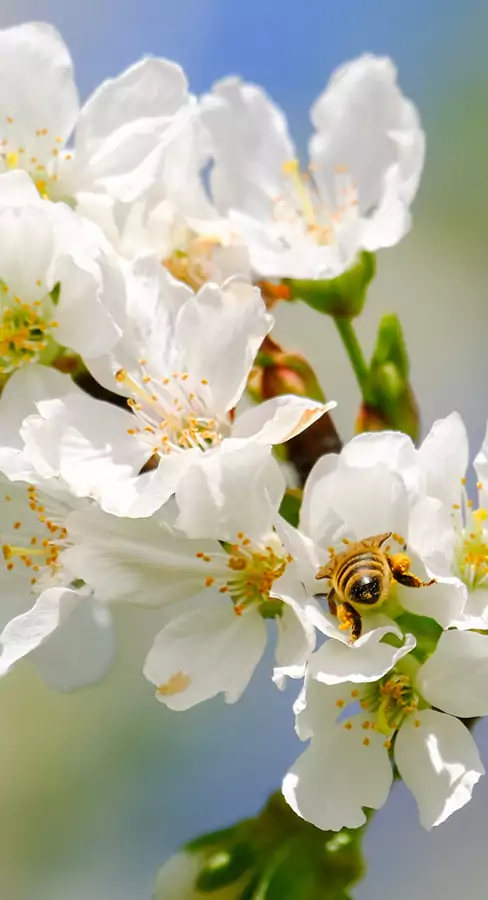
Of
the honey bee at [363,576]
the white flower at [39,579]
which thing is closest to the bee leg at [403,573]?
the honey bee at [363,576]

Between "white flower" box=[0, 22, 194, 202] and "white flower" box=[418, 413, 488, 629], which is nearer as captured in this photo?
"white flower" box=[418, 413, 488, 629]

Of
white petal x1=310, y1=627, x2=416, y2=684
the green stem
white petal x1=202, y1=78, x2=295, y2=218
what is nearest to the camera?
white petal x1=310, y1=627, x2=416, y2=684

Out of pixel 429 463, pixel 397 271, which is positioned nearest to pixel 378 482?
pixel 429 463

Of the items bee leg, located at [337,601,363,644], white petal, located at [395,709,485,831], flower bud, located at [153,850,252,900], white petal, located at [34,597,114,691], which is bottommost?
flower bud, located at [153,850,252,900]

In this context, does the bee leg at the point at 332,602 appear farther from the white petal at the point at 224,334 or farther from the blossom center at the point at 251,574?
the white petal at the point at 224,334

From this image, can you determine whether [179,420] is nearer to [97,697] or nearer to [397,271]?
[97,697]

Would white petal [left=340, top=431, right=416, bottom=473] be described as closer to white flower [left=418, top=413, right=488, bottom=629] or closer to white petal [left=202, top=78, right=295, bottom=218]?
white flower [left=418, top=413, right=488, bottom=629]

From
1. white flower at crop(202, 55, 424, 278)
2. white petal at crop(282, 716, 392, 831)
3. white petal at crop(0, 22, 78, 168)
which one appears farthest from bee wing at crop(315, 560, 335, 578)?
white petal at crop(0, 22, 78, 168)
